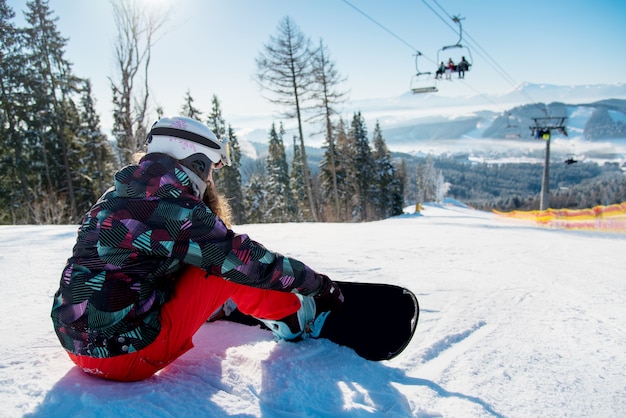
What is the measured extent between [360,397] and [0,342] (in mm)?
1724

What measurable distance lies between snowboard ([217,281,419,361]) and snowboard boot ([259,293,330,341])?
59 mm

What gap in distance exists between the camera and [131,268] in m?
1.40

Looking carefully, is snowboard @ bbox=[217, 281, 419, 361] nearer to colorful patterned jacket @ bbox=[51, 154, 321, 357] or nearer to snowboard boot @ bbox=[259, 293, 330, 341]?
snowboard boot @ bbox=[259, 293, 330, 341]

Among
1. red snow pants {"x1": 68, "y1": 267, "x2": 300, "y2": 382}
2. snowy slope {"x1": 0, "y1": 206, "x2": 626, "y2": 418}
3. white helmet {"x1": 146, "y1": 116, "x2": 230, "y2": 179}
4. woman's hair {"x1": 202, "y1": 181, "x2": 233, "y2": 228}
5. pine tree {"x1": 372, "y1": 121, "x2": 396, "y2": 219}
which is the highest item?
white helmet {"x1": 146, "y1": 116, "x2": 230, "y2": 179}

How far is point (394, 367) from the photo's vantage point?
1.87 meters

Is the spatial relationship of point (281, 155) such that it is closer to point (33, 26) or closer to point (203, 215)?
point (33, 26)

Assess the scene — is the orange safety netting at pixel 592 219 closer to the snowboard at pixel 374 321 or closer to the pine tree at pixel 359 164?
the snowboard at pixel 374 321

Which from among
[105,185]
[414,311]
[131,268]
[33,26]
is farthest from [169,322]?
[33,26]

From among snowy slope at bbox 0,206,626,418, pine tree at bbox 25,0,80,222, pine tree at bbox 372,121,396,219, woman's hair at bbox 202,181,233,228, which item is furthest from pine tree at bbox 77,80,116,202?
pine tree at bbox 372,121,396,219

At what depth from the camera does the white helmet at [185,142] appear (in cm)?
166

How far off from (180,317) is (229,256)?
370 mm

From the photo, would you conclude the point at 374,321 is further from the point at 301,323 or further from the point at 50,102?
the point at 50,102

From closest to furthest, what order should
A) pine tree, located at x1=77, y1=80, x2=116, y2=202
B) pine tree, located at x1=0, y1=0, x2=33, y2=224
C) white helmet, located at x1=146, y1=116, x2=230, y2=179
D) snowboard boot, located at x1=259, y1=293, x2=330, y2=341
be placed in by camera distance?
white helmet, located at x1=146, y1=116, x2=230, y2=179
snowboard boot, located at x1=259, y1=293, x2=330, y2=341
pine tree, located at x1=0, y1=0, x2=33, y2=224
pine tree, located at x1=77, y1=80, x2=116, y2=202

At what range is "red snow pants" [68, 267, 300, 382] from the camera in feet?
4.74
